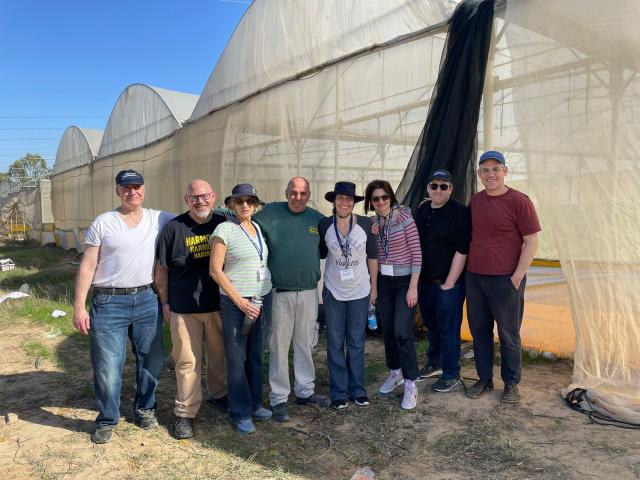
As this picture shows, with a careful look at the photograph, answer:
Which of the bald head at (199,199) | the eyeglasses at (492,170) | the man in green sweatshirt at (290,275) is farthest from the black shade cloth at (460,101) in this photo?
the bald head at (199,199)

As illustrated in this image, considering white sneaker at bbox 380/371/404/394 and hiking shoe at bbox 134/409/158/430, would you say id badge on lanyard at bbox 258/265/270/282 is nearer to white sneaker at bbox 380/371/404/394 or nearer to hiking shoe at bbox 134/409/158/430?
hiking shoe at bbox 134/409/158/430

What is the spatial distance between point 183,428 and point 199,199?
154cm

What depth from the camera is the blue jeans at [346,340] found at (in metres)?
3.42

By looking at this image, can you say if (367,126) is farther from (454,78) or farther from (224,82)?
(224,82)

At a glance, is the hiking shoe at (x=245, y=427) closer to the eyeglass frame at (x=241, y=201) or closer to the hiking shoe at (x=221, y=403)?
the hiking shoe at (x=221, y=403)

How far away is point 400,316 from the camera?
135 inches

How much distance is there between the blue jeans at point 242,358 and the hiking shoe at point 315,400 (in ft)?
1.18

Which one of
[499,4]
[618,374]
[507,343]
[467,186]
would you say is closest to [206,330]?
[507,343]

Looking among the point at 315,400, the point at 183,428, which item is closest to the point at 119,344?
the point at 183,428

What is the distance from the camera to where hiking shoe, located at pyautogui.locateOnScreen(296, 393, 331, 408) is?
3.56 m

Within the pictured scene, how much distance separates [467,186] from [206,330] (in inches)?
96.6

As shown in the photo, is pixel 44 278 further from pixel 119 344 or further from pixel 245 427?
pixel 245 427

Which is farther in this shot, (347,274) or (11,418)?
(11,418)

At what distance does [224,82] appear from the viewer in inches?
300
